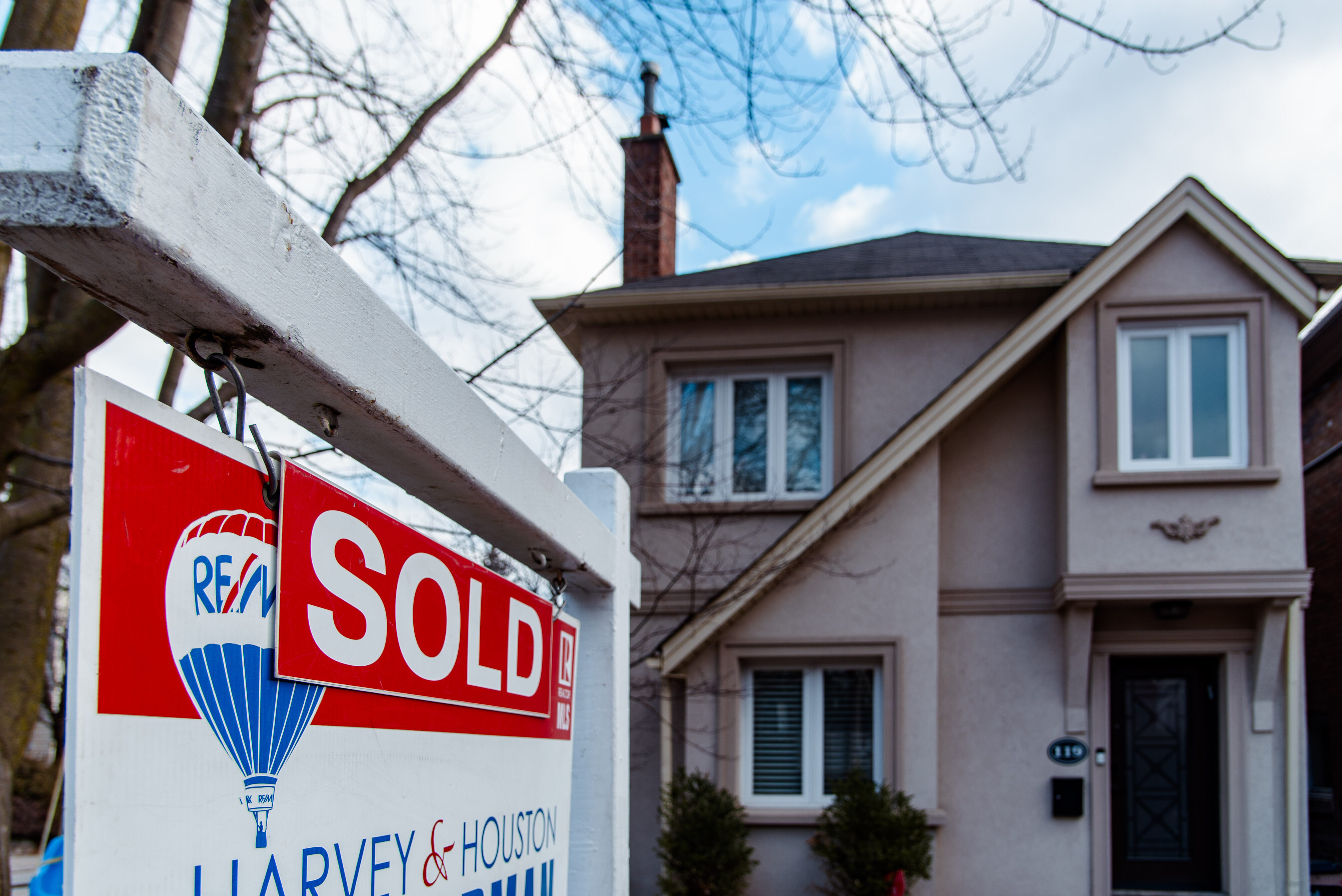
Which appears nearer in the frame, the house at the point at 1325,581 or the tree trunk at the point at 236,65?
the tree trunk at the point at 236,65

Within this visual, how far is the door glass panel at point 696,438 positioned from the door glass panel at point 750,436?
0.25 m

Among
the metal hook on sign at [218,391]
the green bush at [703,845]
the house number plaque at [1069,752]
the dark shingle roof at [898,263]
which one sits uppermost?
the dark shingle roof at [898,263]

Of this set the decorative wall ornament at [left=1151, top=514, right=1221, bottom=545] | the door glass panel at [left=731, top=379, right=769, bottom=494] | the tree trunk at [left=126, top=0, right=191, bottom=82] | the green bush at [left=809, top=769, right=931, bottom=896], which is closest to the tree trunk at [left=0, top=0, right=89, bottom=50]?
the tree trunk at [left=126, top=0, right=191, bottom=82]

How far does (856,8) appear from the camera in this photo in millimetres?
5039

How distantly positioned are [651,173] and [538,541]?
11111mm

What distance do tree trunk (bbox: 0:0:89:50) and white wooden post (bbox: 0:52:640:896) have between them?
5055mm

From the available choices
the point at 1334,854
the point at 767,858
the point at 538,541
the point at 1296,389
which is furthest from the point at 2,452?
the point at 1334,854

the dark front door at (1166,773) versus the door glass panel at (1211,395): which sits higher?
the door glass panel at (1211,395)

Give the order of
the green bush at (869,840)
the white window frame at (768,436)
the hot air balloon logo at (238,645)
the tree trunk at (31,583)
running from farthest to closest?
the white window frame at (768,436), the green bush at (869,840), the tree trunk at (31,583), the hot air balloon logo at (238,645)

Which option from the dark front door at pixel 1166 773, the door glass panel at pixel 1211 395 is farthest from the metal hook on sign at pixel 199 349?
the dark front door at pixel 1166 773

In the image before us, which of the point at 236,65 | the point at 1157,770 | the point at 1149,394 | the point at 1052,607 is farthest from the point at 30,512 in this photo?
the point at 1157,770

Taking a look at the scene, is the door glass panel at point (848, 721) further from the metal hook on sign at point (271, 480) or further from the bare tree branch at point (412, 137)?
the metal hook on sign at point (271, 480)

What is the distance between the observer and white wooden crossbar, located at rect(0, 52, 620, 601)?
1075mm

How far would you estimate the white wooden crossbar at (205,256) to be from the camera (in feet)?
3.53
